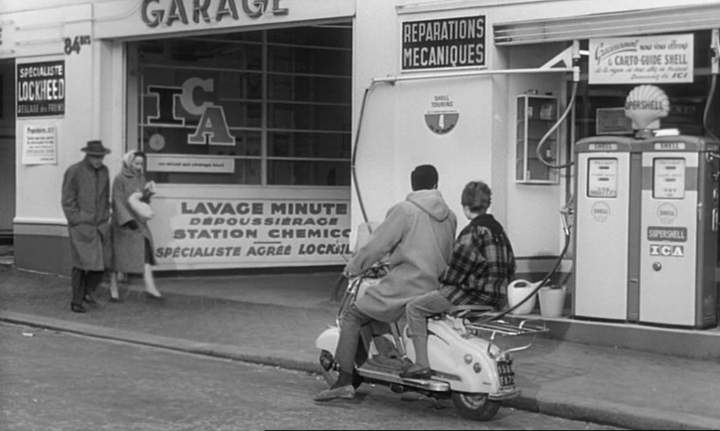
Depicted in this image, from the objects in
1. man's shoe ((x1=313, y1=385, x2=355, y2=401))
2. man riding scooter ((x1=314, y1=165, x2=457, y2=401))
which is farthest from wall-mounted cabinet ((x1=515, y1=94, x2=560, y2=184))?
man's shoe ((x1=313, y1=385, x2=355, y2=401))

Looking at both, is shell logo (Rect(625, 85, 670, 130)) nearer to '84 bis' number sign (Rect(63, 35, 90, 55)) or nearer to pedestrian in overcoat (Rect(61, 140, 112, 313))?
pedestrian in overcoat (Rect(61, 140, 112, 313))

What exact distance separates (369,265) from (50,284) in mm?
8705

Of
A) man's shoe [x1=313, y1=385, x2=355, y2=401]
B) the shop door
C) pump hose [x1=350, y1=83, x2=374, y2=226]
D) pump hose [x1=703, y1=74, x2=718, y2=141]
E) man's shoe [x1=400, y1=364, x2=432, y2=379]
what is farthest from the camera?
the shop door

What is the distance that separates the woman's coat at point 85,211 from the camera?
13461 mm

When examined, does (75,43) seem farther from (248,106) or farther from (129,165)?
(129,165)

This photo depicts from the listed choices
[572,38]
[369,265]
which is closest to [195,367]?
[369,265]

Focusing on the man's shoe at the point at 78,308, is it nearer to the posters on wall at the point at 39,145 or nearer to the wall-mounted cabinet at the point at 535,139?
the posters on wall at the point at 39,145

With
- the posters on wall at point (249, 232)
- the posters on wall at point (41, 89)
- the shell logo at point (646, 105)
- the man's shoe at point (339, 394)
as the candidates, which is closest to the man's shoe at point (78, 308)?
the posters on wall at point (249, 232)

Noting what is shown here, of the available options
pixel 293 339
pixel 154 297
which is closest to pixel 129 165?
pixel 154 297

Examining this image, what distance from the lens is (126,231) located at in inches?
550

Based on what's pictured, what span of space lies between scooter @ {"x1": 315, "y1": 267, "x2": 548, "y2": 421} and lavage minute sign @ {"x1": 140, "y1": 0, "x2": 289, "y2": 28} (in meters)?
6.07

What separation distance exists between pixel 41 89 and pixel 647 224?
9.55 m

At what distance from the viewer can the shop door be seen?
20500mm

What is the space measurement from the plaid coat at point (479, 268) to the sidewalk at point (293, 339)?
2.85 ft
